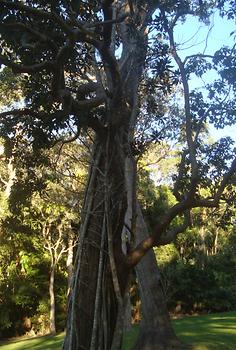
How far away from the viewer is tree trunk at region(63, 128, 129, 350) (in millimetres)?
5043

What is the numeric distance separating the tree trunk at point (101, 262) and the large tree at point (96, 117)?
0.4 inches

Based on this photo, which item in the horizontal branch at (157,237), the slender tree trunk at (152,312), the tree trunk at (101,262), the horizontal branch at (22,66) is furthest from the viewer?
the slender tree trunk at (152,312)

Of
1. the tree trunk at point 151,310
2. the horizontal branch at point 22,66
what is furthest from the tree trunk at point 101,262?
the tree trunk at point 151,310

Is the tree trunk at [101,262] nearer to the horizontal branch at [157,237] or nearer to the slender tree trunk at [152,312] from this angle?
the horizontal branch at [157,237]

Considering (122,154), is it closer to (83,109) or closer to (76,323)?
(83,109)

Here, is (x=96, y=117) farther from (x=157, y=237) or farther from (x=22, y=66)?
(x=157, y=237)

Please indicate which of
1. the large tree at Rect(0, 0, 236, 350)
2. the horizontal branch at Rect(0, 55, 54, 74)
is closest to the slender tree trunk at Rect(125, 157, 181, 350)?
the large tree at Rect(0, 0, 236, 350)

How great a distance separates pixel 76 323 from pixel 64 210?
1445 cm

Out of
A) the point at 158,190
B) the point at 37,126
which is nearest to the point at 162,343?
the point at 37,126

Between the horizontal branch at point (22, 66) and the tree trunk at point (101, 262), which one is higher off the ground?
the horizontal branch at point (22, 66)

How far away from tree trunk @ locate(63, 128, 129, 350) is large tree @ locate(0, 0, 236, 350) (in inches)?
0.4

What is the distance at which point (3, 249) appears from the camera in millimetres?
20016

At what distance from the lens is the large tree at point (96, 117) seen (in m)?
4.98

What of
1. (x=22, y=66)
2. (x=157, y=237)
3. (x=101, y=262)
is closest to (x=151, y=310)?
(x=157, y=237)
